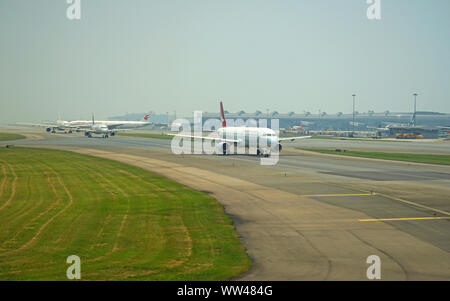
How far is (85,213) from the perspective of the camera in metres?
25.4

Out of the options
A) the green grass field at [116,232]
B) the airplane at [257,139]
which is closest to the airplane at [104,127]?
the airplane at [257,139]

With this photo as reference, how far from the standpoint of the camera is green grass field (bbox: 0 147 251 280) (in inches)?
608

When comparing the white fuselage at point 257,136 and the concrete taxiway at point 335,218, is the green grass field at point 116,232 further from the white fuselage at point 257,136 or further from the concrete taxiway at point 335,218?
the white fuselage at point 257,136

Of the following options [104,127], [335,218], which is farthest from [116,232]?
[104,127]

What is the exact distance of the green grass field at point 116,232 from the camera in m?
15.4

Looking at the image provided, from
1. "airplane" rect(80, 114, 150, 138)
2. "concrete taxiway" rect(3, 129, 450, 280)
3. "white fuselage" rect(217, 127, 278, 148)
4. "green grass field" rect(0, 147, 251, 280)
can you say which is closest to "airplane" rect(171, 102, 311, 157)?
"white fuselage" rect(217, 127, 278, 148)

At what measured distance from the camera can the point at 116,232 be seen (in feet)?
68.6

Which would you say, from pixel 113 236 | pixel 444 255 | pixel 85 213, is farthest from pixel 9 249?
pixel 444 255

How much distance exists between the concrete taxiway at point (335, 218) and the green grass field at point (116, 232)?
1.54 m

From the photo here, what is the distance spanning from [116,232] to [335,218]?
12.0 metres

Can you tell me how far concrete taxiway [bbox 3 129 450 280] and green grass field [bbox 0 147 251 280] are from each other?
1.54 metres
